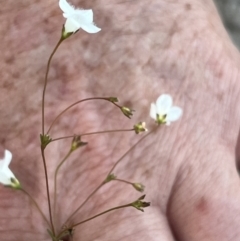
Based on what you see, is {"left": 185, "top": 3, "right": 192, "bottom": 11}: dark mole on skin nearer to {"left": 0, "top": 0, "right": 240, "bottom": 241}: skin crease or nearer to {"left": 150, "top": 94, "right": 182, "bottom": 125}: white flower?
{"left": 0, "top": 0, "right": 240, "bottom": 241}: skin crease

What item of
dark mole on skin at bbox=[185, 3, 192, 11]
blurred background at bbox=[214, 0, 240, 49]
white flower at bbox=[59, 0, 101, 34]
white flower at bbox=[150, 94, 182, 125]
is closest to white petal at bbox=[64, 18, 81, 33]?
white flower at bbox=[59, 0, 101, 34]

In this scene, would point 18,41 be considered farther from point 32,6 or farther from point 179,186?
point 179,186

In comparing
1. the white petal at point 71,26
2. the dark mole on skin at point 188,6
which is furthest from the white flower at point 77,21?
the dark mole on skin at point 188,6

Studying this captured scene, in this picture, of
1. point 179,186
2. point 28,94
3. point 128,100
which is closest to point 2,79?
point 28,94

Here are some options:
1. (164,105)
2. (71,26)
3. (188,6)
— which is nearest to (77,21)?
(71,26)

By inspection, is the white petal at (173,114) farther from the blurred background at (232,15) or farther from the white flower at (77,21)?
the blurred background at (232,15)

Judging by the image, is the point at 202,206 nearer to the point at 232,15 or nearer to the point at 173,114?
the point at 173,114
